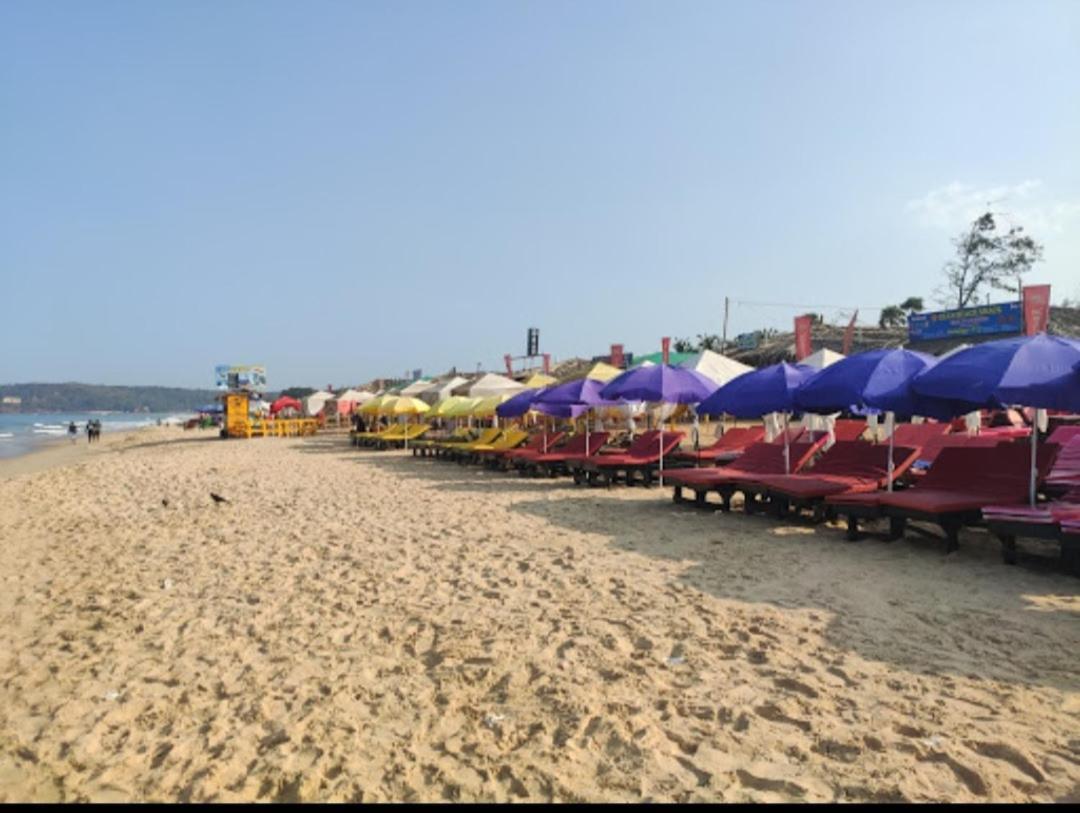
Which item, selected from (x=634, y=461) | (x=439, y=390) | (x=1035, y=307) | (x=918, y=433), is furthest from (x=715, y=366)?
(x=439, y=390)

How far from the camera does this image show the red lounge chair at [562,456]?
13.5 m

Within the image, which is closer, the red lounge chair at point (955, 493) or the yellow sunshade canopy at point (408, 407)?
the red lounge chair at point (955, 493)

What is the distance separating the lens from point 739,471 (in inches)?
372

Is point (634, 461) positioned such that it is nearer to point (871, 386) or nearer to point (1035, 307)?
point (871, 386)

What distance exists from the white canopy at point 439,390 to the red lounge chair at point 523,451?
33.3 feet

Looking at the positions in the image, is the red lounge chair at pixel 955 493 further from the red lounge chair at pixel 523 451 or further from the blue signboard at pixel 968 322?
the blue signboard at pixel 968 322

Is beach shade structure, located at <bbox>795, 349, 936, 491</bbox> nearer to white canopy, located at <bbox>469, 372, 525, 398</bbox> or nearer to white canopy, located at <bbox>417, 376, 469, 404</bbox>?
white canopy, located at <bbox>469, 372, 525, 398</bbox>

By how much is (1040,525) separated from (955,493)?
1426 mm

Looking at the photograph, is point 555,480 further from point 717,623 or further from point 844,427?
point 717,623

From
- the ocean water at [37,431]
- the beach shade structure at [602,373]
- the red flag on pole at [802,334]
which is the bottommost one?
the ocean water at [37,431]

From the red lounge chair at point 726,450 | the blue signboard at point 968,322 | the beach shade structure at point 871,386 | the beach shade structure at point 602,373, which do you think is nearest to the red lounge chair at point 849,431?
the red lounge chair at point 726,450

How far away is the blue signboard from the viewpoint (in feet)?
76.6

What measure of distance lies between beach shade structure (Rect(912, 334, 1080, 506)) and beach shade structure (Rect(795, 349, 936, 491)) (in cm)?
71

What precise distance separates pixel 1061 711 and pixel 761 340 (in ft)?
110
